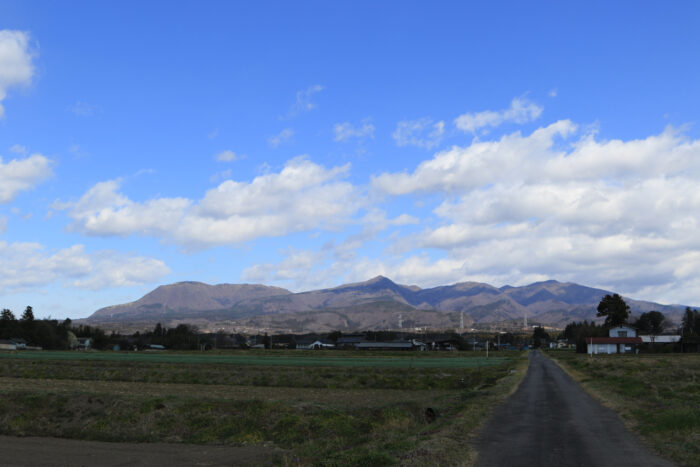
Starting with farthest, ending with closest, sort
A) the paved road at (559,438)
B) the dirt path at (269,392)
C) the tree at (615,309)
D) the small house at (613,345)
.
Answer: the tree at (615,309) < the small house at (613,345) < the dirt path at (269,392) < the paved road at (559,438)

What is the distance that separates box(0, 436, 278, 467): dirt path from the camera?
22.4m

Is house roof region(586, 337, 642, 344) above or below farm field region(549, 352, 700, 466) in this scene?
below

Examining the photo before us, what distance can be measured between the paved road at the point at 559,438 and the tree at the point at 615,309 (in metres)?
159

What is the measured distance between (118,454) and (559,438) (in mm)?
18402

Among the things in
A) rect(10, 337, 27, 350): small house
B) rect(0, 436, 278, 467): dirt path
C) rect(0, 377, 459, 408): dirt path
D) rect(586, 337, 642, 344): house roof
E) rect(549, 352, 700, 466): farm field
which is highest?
rect(549, 352, 700, 466): farm field

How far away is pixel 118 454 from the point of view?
2439 centimetres

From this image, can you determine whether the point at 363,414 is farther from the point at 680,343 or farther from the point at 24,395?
the point at 680,343

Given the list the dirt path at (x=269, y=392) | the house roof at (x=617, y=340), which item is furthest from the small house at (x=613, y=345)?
the dirt path at (x=269, y=392)

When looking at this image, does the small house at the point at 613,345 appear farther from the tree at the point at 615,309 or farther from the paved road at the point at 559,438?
the paved road at the point at 559,438

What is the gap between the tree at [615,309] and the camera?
17512cm

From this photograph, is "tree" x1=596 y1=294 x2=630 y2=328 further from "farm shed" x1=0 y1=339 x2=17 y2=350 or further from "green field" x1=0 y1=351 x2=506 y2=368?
"farm shed" x1=0 y1=339 x2=17 y2=350

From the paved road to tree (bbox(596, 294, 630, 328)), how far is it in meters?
159

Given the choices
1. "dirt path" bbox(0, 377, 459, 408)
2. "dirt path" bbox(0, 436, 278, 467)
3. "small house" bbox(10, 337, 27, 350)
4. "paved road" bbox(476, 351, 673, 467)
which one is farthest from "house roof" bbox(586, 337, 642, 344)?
"small house" bbox(10, 337, 27, 350)

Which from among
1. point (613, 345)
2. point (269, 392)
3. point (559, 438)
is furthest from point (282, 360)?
point (559, 438)
